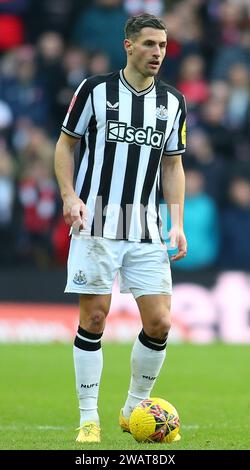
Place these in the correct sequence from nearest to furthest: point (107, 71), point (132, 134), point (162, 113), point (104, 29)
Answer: point (132, 134) < point (162, 113) < point (107, 71) < point (104, 29)

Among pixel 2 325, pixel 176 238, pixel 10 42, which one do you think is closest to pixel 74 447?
pixel 176 238

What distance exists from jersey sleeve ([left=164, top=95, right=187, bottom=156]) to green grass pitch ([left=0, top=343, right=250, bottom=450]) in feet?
6.13

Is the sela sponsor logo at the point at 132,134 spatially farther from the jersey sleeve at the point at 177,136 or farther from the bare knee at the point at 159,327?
the bare knee at the point at 159,327

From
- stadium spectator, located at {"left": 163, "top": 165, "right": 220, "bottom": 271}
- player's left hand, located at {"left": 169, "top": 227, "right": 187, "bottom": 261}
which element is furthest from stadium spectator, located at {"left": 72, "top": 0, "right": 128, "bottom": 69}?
player's left hand, located at {"left": 169, "top": 227, "right": 187, "bottom": 261}

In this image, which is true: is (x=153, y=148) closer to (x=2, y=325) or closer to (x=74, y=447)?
(x=74, y=447)

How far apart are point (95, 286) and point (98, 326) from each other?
0.83 ft

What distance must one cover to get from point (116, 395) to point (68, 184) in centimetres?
331

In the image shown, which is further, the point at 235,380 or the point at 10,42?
the point at 10,42

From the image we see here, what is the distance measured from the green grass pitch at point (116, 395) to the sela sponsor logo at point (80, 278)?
3.23 ft

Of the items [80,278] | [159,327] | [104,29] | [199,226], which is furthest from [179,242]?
[104,29]

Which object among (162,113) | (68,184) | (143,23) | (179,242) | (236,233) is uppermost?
(143,23)

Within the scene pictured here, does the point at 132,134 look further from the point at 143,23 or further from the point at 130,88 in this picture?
the point at 143,23

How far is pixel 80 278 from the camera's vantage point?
7.59 m
